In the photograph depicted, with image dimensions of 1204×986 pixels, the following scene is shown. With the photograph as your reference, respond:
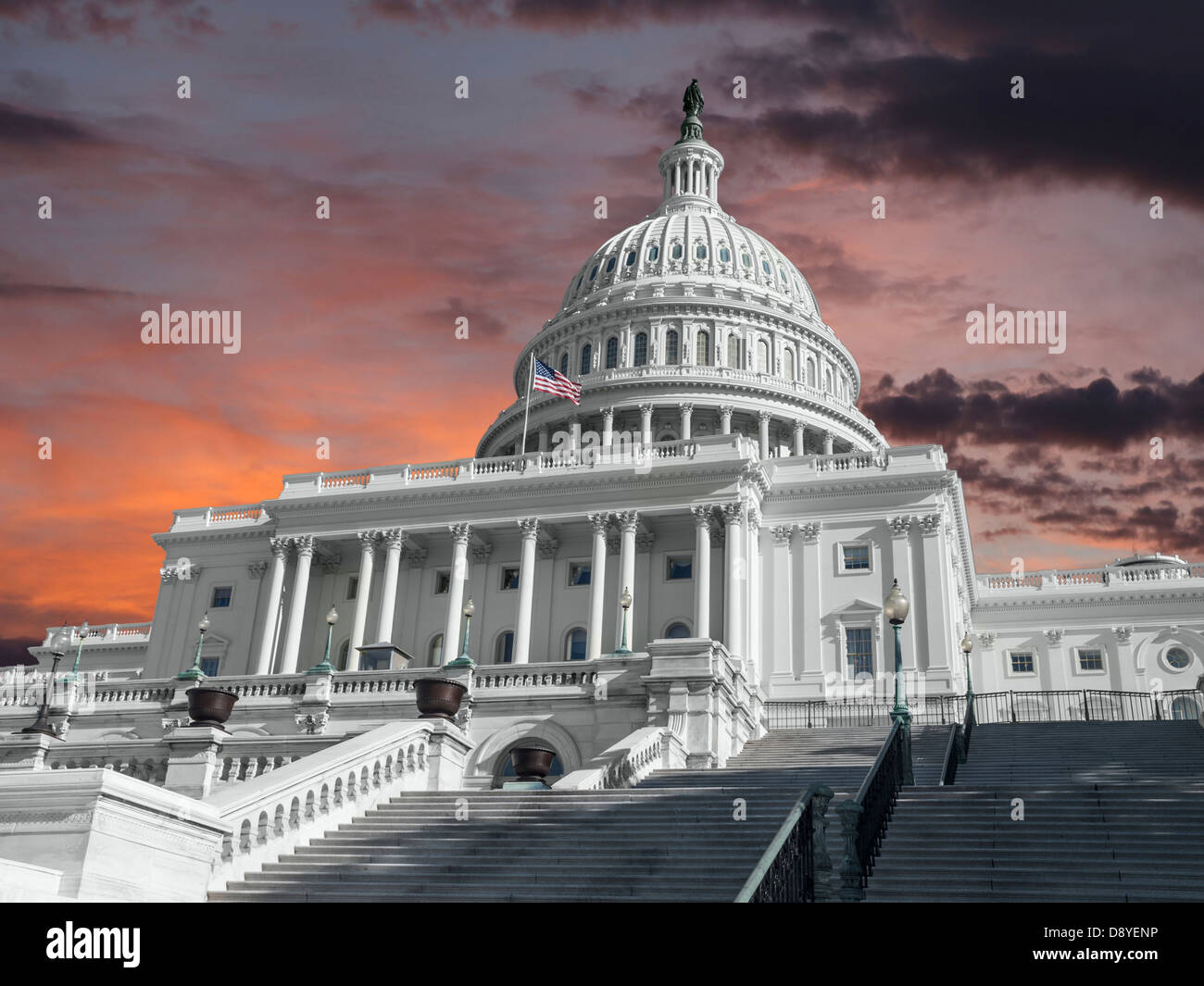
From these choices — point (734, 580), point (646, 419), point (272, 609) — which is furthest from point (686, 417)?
point (272, 609)

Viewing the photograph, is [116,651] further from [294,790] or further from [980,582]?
[294,790]

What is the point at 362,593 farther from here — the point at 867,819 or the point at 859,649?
the point at 867,819

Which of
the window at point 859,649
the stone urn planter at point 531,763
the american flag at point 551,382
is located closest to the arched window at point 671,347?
the american flag at point 551,382

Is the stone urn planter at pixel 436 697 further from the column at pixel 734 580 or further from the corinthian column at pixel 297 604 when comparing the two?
the corinthian column at pixel 297 604

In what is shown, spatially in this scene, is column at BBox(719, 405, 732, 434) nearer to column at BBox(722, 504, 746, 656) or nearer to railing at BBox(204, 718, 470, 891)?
column at BBox(722, 504, 746, 656)

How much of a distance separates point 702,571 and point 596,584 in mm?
4834

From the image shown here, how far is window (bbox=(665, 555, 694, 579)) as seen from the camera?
55.0m

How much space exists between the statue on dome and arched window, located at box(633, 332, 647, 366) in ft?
135

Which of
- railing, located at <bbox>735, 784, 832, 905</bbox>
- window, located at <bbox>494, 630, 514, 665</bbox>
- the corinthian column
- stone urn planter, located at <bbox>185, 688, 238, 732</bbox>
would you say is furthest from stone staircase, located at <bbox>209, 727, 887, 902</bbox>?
the corinthian column

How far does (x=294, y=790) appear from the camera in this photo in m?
18.7

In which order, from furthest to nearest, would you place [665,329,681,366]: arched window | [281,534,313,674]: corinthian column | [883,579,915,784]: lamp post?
[665,329,681,366]: arched window
[281,534,313,674]: corinthian column
[883,579,915,784]: lamp post

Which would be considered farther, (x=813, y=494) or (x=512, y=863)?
(x=813, y=494)
